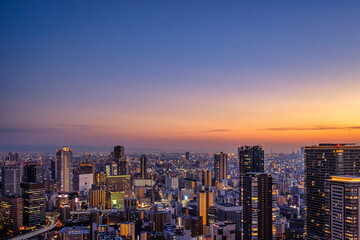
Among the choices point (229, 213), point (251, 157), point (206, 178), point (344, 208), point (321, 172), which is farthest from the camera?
point (206, 178)

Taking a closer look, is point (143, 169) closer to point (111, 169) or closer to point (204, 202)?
point (111, 169)

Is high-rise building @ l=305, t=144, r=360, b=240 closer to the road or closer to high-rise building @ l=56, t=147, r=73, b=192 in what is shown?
the road

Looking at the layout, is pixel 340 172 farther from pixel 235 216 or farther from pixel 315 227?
pixel 235 216

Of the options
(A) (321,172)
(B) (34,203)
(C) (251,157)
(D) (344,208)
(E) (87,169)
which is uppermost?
(A) (321,172)

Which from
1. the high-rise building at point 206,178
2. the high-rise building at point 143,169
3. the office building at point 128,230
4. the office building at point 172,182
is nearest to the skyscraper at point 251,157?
the office building at point 128,230

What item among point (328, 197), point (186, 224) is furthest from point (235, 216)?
point (328, 197)

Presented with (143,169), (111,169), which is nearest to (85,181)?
(111,169)

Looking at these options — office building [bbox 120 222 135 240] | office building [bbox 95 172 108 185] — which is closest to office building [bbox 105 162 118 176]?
office building [bbox 95 172 108 185]
